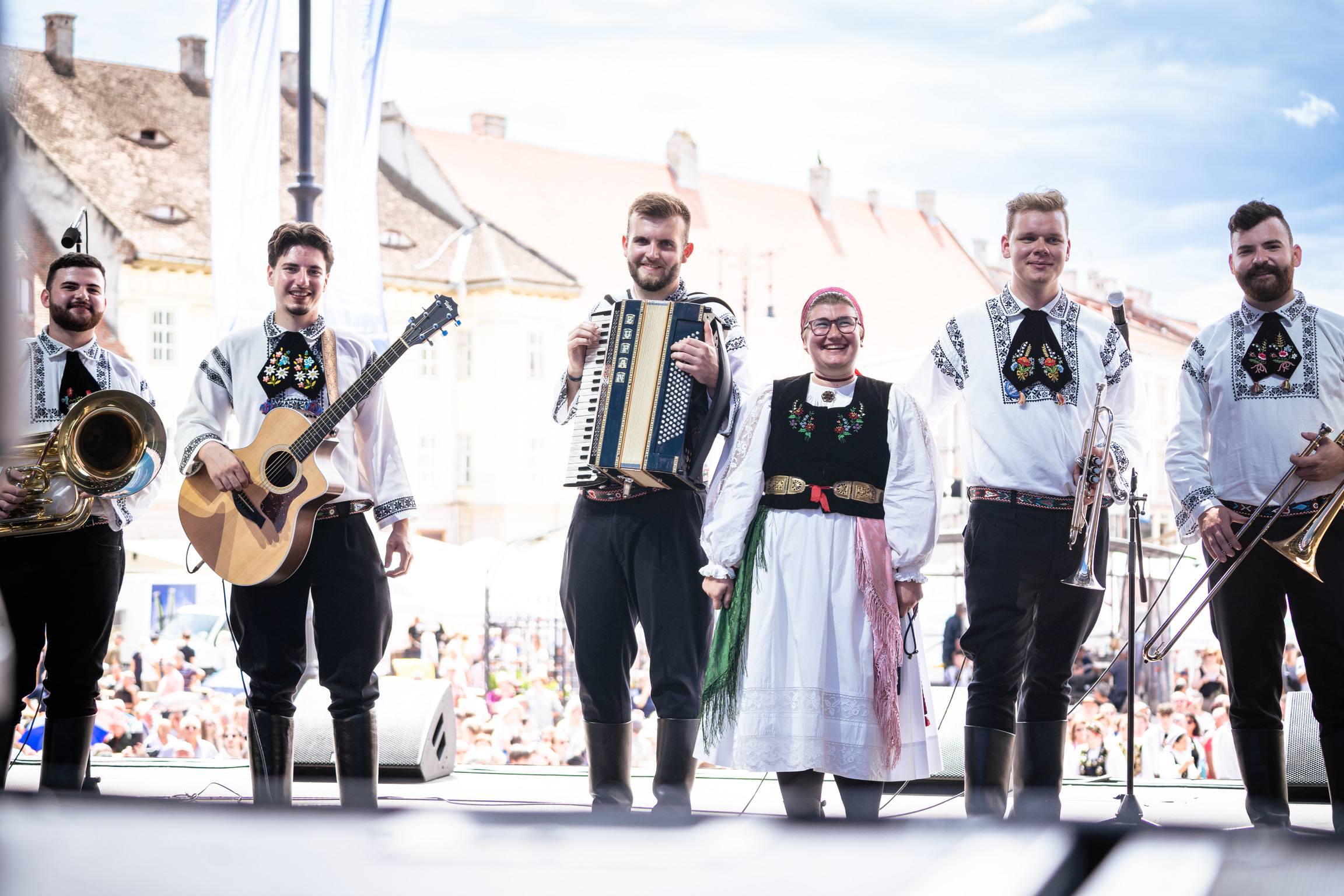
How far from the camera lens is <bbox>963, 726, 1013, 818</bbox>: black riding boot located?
3090 millimetres

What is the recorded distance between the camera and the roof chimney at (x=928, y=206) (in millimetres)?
25297

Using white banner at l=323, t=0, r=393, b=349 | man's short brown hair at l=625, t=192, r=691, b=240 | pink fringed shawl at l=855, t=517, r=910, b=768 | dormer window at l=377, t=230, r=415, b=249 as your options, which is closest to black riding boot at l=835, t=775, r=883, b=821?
pink fringed shawl at l=855, t=517, r=910, b=768

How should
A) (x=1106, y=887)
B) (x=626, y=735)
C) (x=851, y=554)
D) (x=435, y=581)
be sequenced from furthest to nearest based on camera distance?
(x=435, y=581), (x=626, y=735), (x=851, y=554), (x=1106, y=887)

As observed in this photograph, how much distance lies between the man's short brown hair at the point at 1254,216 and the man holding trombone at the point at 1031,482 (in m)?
0.43

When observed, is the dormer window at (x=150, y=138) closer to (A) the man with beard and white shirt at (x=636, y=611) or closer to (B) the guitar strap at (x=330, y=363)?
(B) the guitar strap at (x=330, y=363)

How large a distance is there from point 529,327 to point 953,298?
879 centimetres

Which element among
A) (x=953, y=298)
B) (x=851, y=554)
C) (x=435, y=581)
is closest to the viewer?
(x=851, y=554)

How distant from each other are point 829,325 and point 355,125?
12.1 feet

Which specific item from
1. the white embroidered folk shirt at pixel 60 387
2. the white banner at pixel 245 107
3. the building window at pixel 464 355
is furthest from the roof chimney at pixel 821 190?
the white embroidered folk shirt at pixel 60 387

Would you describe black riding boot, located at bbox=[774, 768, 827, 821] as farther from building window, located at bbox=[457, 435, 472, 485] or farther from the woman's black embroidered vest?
building window, located at bbox=[457, 435, 472, 485]

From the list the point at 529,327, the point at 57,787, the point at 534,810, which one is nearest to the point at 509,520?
the point at 529,327

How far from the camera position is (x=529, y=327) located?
2509 cm

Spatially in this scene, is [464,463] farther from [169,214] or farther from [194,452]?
[194,452]

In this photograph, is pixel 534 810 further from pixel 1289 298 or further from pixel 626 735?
pixel 1289 298
